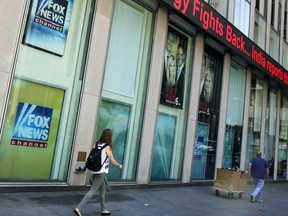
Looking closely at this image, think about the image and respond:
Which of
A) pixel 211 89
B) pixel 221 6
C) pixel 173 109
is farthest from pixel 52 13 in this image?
pixel 221 6

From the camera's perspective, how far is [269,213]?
990cm

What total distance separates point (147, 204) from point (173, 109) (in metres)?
Answer: 4.75

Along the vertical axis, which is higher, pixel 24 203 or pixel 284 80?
pixel 284 80

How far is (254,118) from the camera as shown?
747 inches

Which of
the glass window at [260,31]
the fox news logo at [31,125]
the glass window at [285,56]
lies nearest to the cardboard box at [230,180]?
the fox news logo at [31,125]

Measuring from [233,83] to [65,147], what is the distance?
10.2m

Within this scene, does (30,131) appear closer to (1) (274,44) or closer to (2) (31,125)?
(2) (31,125)

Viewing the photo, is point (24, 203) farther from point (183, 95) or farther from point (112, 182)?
point (183, 95)

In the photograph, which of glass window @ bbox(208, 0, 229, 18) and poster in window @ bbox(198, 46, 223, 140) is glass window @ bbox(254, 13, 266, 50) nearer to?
glass window @ bbox(208, 0, 229, 18)

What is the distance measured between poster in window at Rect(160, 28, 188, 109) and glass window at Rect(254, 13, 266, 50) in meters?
7.34

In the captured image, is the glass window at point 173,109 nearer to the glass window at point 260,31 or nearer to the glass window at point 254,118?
the glass window at point 254,118

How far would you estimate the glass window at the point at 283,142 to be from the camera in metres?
22.2

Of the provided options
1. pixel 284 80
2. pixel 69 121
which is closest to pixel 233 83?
pixel 284 80

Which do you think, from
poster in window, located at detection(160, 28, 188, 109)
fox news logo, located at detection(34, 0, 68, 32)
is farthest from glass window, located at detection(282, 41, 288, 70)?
fox news logo, located at detection(34, 0, 68, 32)
